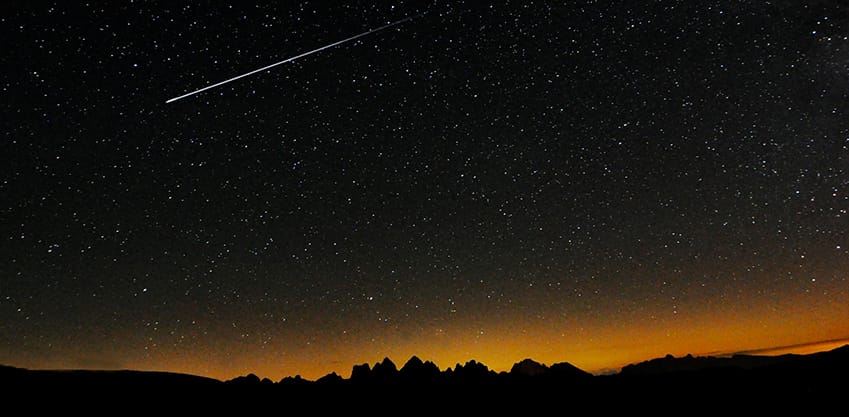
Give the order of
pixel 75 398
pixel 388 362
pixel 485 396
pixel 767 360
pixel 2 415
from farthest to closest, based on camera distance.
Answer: pixel 767 360, pixel 388 362, pixel 485 396, pixel 75 398, pixel 2 415

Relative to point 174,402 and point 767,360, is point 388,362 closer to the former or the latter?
point 174,402

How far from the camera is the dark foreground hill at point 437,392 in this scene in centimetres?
3981

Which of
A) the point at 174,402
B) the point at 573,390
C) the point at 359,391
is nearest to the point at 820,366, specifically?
the point at 573,390

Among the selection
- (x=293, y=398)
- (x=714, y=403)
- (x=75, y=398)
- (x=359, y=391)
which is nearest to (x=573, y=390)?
(x=714, y=403)

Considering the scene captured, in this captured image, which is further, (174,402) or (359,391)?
(359,391)

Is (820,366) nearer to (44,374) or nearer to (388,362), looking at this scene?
(388,362)

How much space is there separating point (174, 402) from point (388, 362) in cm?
3407

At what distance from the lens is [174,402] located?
143 feet

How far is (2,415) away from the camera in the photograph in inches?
1291

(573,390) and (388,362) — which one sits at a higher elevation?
(388,362)

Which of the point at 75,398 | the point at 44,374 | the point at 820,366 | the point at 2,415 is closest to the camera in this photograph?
the point at 2,415

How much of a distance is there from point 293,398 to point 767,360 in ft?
557

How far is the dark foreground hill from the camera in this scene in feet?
131

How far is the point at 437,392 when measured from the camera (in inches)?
2384
